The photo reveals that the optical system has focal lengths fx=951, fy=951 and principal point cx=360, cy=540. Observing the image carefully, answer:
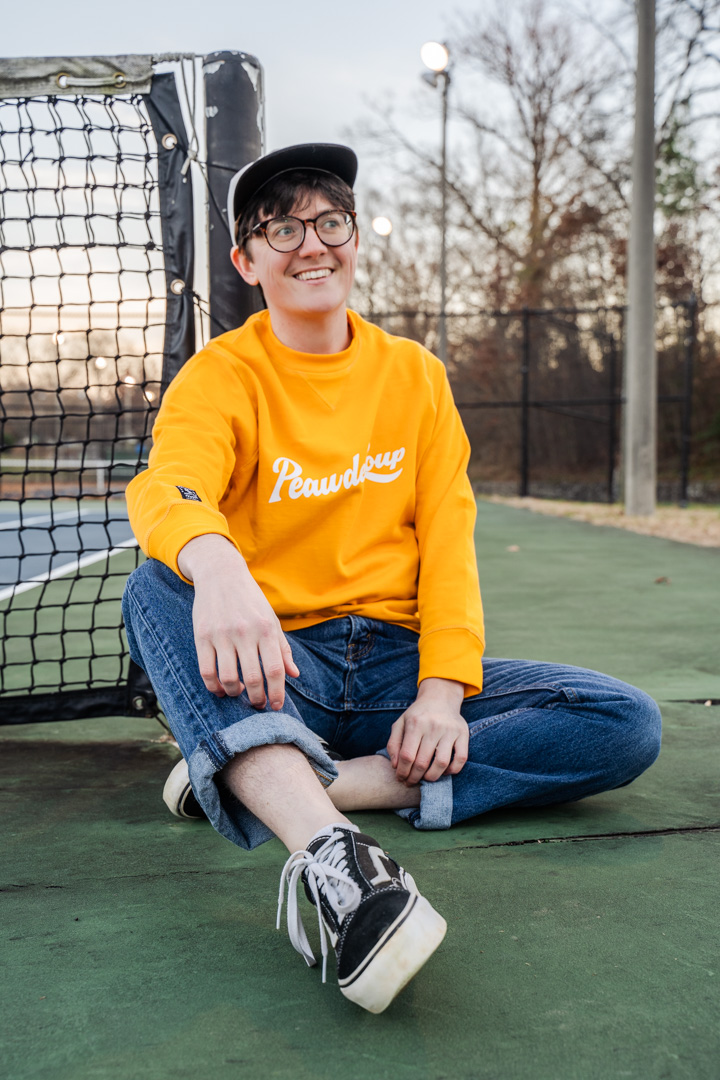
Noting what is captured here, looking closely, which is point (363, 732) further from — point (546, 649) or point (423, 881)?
point (546, 649)

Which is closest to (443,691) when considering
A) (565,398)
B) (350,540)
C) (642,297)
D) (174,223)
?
(350,540)

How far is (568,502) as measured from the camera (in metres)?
13.0

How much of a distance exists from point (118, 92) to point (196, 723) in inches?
65.6

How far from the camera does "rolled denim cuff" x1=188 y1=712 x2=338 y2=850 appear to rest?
1300 mm

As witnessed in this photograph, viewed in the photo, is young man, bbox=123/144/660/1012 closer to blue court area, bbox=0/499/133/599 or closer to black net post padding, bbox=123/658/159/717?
black net post padding, bbox=123/658/159/717

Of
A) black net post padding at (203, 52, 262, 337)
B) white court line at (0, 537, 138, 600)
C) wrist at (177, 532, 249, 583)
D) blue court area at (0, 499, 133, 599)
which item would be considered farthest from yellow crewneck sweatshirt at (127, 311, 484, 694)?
white court line at (0, 537, 138, 600)

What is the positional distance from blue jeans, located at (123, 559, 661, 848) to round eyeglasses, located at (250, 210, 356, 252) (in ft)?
2.13

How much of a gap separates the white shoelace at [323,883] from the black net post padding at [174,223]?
1449mm

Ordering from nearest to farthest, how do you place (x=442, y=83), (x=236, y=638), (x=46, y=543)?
(x=236, y=638) → (x=46, y=543) → (x=442, y=83)

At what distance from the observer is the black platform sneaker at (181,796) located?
171 cm

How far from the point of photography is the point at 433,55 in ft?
37.6

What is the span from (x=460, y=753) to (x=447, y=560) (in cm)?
36

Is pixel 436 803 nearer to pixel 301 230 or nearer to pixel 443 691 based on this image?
pixel 443 691

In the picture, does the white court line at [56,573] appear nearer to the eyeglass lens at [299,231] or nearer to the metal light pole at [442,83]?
the eyeglass lens at [299,231]
